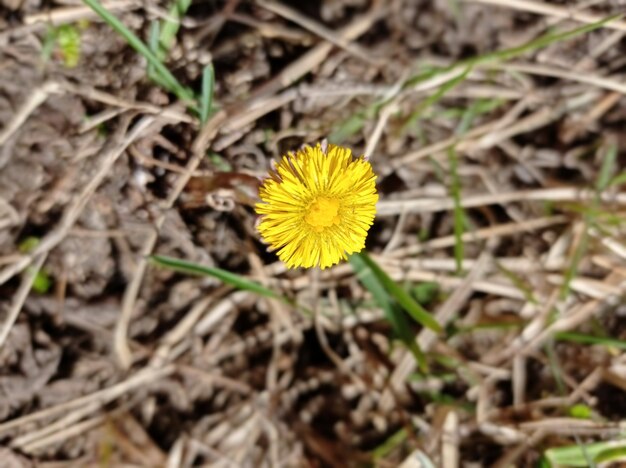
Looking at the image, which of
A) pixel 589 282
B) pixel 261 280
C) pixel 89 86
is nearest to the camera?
pixel 89 86

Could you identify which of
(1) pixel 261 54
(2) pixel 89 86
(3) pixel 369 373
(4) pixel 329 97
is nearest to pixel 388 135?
(4) pixel 329 97

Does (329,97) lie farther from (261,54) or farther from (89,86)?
(89,86)

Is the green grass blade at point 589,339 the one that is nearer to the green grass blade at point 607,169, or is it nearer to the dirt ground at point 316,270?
the dirt ground at point 316,270

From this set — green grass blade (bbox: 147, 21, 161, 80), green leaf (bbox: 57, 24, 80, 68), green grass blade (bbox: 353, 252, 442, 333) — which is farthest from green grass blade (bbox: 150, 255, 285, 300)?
green leaf (bbox: 57, 24, 80, 68)

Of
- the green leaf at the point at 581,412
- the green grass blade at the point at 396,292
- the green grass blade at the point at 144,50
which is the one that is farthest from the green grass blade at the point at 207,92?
the green leaf at the point at 581,412

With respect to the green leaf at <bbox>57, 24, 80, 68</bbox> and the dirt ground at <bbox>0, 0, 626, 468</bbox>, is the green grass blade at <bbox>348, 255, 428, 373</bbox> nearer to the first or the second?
the dirt ground at <bbox>0, 0, 626, 468</bbox>

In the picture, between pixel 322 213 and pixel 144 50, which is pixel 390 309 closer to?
pixel 322 213
